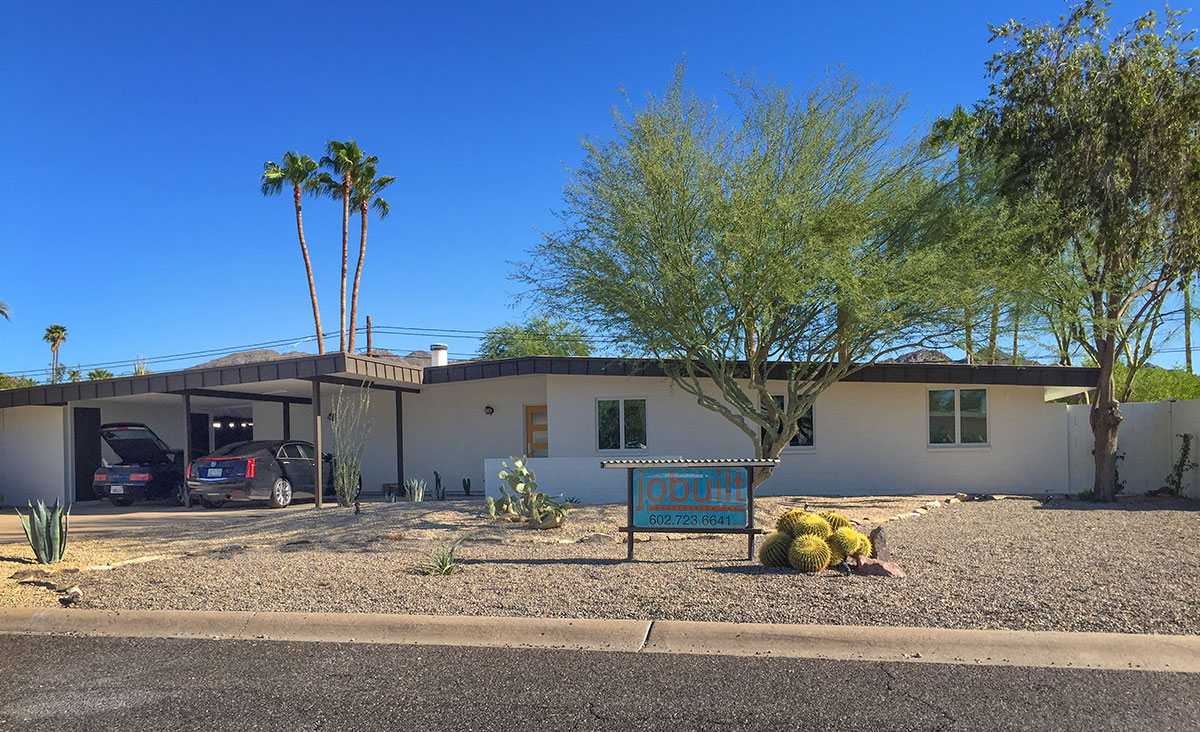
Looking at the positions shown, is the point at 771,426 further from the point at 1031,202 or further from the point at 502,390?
the point at 502,390

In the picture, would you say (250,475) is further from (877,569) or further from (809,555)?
(877,569)

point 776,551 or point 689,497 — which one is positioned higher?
point 689,497

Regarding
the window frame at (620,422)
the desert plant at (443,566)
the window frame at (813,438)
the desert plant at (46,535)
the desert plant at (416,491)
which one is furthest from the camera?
the window frame at (813,438)

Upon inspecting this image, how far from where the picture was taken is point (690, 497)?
9453 mm

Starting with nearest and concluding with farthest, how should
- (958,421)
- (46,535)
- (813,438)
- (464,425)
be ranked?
(46,535), (813,438), (958,421), (464,425)

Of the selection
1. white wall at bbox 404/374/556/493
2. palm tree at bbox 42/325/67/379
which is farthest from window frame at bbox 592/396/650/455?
palm tree at bbox 42/325/67/379

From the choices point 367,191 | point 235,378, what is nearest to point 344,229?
point 367,191

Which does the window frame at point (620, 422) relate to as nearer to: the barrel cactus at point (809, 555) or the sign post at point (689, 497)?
the sign post at point (689, 497)

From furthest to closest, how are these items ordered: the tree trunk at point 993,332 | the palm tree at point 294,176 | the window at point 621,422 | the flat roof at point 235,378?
the palm tree at point 294,176 → the window at point 621,422 → the flat roof at point 235,378 → the tree trunk at point 993,332

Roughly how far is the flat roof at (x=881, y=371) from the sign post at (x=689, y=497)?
7.21 meters

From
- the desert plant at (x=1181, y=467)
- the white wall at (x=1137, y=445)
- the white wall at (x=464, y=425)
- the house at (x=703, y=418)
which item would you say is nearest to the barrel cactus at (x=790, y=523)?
the house at (x=703, y=418)

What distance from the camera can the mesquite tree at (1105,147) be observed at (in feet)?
49.7

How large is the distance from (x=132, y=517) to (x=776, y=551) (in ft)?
40.1

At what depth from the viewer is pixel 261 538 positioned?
39.4 feet
